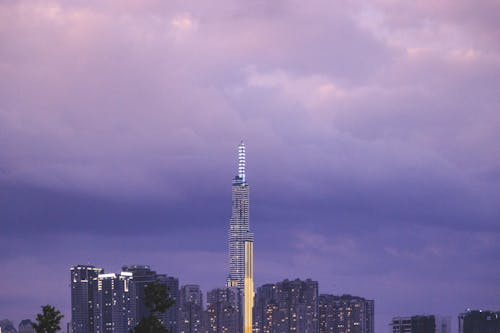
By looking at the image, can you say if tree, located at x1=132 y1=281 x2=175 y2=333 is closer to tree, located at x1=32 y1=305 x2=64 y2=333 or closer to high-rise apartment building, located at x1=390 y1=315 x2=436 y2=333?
tree, located at x1=32 y1=305 x2=64 y2=333

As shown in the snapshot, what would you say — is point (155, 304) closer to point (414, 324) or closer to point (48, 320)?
point (48, 320)

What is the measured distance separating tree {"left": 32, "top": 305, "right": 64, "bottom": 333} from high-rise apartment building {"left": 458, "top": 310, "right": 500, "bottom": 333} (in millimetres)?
126325

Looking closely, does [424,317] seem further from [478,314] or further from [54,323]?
[54,323]

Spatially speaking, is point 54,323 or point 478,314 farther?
point 478,314

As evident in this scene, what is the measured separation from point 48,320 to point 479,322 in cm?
13235

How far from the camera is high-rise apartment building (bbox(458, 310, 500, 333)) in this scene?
173 meters

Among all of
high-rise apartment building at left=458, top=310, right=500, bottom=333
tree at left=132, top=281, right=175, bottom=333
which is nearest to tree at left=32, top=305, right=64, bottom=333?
tree at left=132, top=281, right=175, bottom=333

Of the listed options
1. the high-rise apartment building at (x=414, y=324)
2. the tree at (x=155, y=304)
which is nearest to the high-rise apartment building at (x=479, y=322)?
the high-rise apartment building at (x=414, y=324)

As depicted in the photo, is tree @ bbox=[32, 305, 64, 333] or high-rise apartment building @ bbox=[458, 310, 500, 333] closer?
tree @ bbox=[32, 305, 64, 333]

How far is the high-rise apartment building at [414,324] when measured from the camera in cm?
17600

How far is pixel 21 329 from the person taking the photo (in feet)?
606

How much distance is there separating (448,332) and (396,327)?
24.1 feet

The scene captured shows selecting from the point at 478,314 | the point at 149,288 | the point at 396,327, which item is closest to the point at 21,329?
the point at 396,327

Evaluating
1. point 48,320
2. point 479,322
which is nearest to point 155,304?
point 48,320
